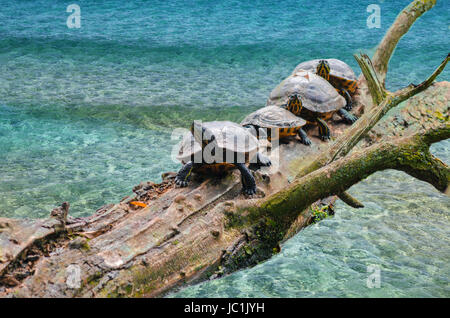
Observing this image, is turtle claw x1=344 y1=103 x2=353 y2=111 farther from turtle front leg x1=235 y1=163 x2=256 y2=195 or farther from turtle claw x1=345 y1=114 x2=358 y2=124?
turtle front leg x1=235 y1=163 x2=256 y2=195

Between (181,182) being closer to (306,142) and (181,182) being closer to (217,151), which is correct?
(217,151)

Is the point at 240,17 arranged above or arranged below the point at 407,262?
above

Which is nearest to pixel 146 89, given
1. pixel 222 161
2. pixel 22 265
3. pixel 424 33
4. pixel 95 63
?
pixel 95 63

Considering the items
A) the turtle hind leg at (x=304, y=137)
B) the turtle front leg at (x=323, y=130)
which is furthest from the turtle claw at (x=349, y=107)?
the turtle hind leg at (x=304, y=137)

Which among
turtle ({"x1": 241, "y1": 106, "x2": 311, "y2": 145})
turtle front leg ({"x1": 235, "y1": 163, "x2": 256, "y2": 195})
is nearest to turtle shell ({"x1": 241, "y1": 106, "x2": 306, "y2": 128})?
turtle ({"x1": 241, "y1": 106, "x2": 311, "y2": 145})

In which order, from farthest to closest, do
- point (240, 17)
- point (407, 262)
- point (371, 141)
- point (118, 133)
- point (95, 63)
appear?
point (240, 17), point (95, 63), point (118, 133), point (371, 141), point (407, 262)

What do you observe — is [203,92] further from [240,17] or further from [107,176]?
[240,17]

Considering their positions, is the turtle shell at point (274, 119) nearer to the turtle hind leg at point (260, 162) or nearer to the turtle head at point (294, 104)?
the turtle head at point (294, 104)

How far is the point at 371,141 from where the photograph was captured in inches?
156

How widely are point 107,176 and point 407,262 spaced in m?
3.10

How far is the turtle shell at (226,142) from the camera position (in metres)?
2.73

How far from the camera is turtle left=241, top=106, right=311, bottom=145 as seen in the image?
11.1ft

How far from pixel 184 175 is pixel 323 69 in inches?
83.3

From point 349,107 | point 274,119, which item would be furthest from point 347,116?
point 274,119
